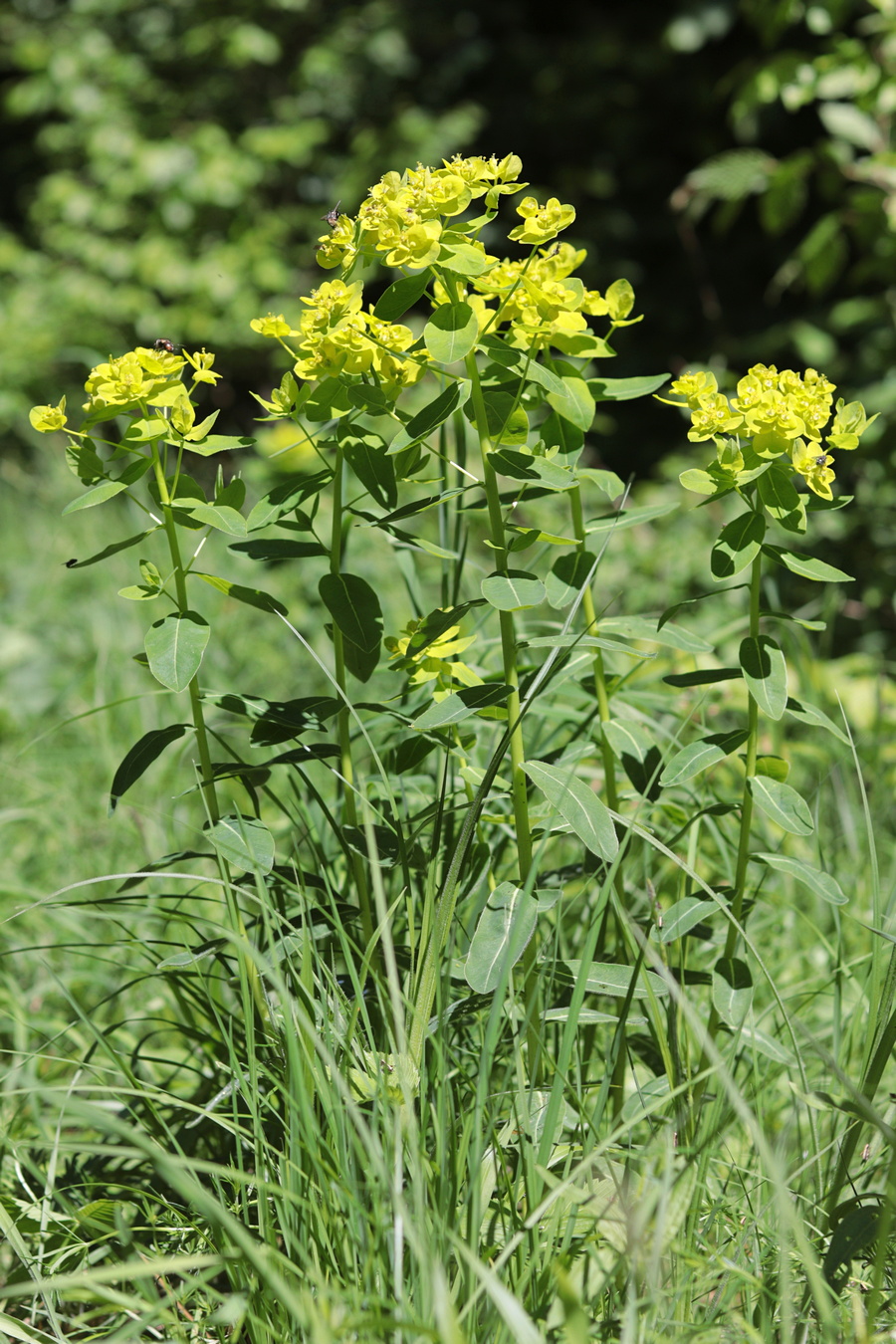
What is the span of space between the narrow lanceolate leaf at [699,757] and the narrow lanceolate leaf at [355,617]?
0.97 feet

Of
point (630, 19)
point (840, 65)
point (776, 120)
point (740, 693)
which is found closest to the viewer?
point (740, 693)

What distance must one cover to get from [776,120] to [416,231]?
10.5ft

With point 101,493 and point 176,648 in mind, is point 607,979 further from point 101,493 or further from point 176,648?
point 101,493

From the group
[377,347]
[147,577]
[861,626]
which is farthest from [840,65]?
[147,577]

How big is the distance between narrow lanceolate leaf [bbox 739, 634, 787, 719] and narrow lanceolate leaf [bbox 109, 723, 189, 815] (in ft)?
1.75

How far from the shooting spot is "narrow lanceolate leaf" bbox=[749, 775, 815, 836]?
1.05m

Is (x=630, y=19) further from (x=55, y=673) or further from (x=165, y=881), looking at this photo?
(x=165, y=881)

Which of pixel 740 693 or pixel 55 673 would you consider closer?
pixel 740 693

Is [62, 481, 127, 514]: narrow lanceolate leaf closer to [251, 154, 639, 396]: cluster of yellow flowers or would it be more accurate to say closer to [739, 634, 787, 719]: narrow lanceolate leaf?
[251, 154, 639, 396]: cluster of yellow flowers

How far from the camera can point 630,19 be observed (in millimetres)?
4305

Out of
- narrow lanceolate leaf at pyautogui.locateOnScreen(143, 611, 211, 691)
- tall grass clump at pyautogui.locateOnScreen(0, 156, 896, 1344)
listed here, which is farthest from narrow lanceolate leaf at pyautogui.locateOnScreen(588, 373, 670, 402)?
narrow lanceolate leaf at pyautogui.locateOnScreen(143, 611, 211, 691)

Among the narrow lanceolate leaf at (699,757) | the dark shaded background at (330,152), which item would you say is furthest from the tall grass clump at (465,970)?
the dark shaded background at (330,152)

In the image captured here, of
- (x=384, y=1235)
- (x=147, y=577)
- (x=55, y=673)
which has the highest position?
(x=147, y=577)

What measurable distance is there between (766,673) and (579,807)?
0.72 ft
